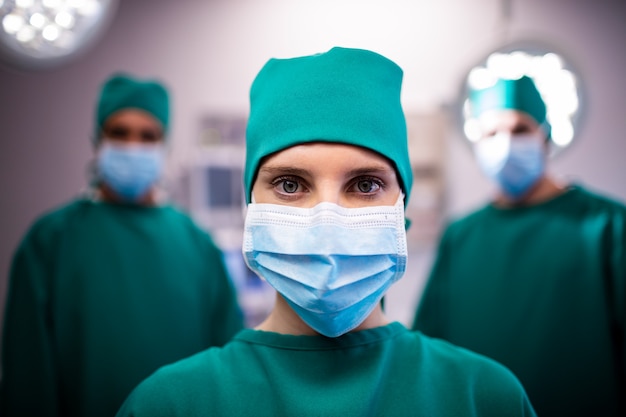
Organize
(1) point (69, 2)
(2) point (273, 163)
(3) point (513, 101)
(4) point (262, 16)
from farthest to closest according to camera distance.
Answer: (4) point (262, 16) → (3) point (513, 101) → (1) point (69, 2) → (2) point (273, 163)

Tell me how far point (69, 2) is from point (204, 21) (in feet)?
8.17

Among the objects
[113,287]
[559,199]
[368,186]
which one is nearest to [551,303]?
[559,199]

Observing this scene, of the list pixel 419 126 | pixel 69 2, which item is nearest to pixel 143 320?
pixel 69 2

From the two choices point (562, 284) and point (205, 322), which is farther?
point (205, 322)

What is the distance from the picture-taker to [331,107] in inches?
35.1

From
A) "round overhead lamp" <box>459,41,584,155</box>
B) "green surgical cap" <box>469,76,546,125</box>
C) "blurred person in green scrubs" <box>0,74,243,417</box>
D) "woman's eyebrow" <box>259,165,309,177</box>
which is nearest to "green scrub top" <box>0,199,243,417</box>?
"blurred person in green scrubs" <box>0,74,243,417</box>

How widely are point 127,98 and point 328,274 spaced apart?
153cm

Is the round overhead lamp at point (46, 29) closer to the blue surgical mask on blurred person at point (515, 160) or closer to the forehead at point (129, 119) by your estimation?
the forehead at point (129, 119)

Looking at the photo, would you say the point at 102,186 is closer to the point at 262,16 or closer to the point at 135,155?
the point at 135,155

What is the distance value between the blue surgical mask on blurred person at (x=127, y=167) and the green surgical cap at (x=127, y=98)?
0.44 feet

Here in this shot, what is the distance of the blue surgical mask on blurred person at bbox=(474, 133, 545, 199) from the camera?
1957 millimetres

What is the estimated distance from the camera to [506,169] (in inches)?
77.9

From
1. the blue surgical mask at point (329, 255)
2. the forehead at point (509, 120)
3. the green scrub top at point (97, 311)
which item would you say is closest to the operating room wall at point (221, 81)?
the forehead at point (509, 120)

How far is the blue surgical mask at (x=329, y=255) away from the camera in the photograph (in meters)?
0.84
